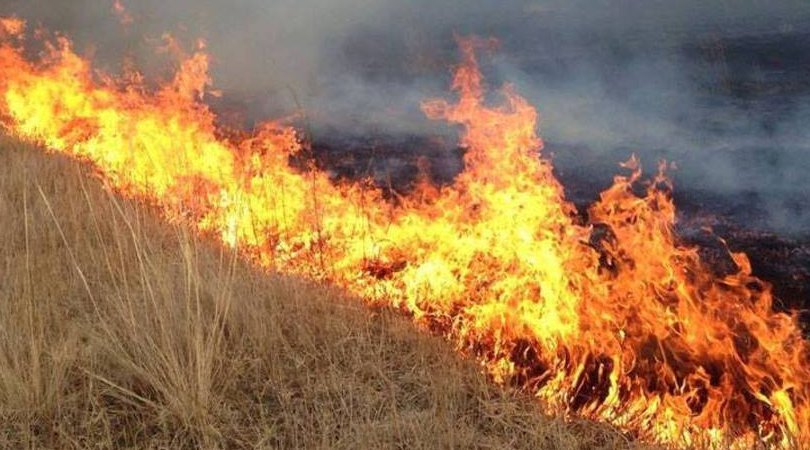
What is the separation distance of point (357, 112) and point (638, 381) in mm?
5610

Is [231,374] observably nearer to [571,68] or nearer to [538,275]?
[538,275]

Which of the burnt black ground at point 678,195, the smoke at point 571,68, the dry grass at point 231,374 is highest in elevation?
the smoke at point 571,68

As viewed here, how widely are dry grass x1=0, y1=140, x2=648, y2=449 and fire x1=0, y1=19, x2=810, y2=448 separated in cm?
26

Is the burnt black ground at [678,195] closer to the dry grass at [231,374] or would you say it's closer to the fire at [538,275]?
the fire at [538,275]

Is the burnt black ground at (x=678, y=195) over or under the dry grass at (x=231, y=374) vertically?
over

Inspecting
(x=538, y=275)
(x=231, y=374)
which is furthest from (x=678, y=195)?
(x=231, y=374)

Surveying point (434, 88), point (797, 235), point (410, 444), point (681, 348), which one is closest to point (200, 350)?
point (410, 444)

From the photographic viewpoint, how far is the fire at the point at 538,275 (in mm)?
3092

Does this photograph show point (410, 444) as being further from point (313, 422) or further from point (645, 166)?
point (645, 166)

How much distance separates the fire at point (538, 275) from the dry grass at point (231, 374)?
0.86 ft

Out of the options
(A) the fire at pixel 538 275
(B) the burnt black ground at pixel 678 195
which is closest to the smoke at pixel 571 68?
(B) the burnt black ground at pixel 678 195

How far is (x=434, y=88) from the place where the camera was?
8.90 metres

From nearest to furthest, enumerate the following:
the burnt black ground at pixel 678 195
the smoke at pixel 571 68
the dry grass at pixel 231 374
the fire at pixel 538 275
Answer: the dry grass at pixel 231 374 < the fire at pixel 538 275 < the burnt black ground at pixel 678 195 < the smoke at pixel 571 68

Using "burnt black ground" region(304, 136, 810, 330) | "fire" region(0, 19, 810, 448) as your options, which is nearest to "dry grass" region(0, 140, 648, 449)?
"fire" region(0, 19, 810, 448)
